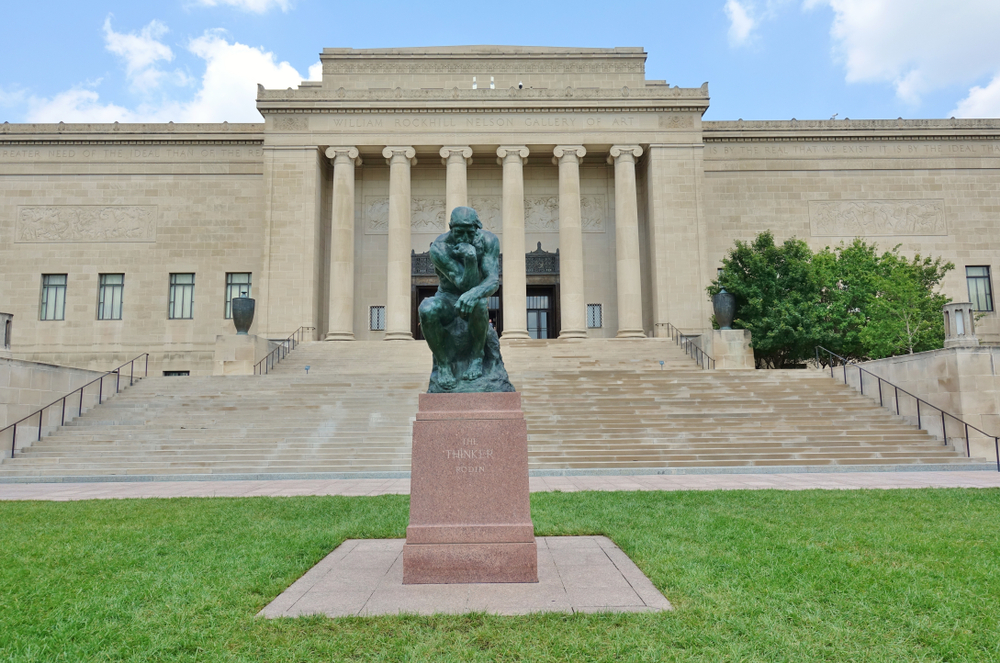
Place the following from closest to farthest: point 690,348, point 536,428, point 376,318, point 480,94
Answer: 1. point 536,428
2. point 690,348
3. point 480,94
4. point 376,318

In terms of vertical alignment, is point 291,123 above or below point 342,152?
above

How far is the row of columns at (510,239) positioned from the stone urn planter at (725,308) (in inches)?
186

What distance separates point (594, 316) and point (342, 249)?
12.6 metres

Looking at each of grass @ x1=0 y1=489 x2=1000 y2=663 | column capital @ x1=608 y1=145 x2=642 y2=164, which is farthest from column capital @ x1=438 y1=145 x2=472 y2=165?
grass @ x1=0 y1=489 x2=1000 y2=663

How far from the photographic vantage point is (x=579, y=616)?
462cm

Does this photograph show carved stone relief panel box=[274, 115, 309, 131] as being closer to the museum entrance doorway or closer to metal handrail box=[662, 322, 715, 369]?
the museum entrance doorway

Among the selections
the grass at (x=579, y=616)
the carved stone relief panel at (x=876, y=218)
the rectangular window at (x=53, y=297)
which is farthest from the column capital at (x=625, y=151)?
the rectangular window at (x=53, y=297)

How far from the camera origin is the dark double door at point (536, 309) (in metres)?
33.7

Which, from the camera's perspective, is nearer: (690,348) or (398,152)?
(690,348)

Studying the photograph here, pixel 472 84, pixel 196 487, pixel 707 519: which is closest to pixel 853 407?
pixel 707 519

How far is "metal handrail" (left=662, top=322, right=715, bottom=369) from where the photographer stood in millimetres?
26502

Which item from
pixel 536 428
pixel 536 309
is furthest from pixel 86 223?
pixel 536 428

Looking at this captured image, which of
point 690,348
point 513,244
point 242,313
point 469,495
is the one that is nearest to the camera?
point 469,495

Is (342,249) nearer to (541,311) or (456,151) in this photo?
(456,151)
